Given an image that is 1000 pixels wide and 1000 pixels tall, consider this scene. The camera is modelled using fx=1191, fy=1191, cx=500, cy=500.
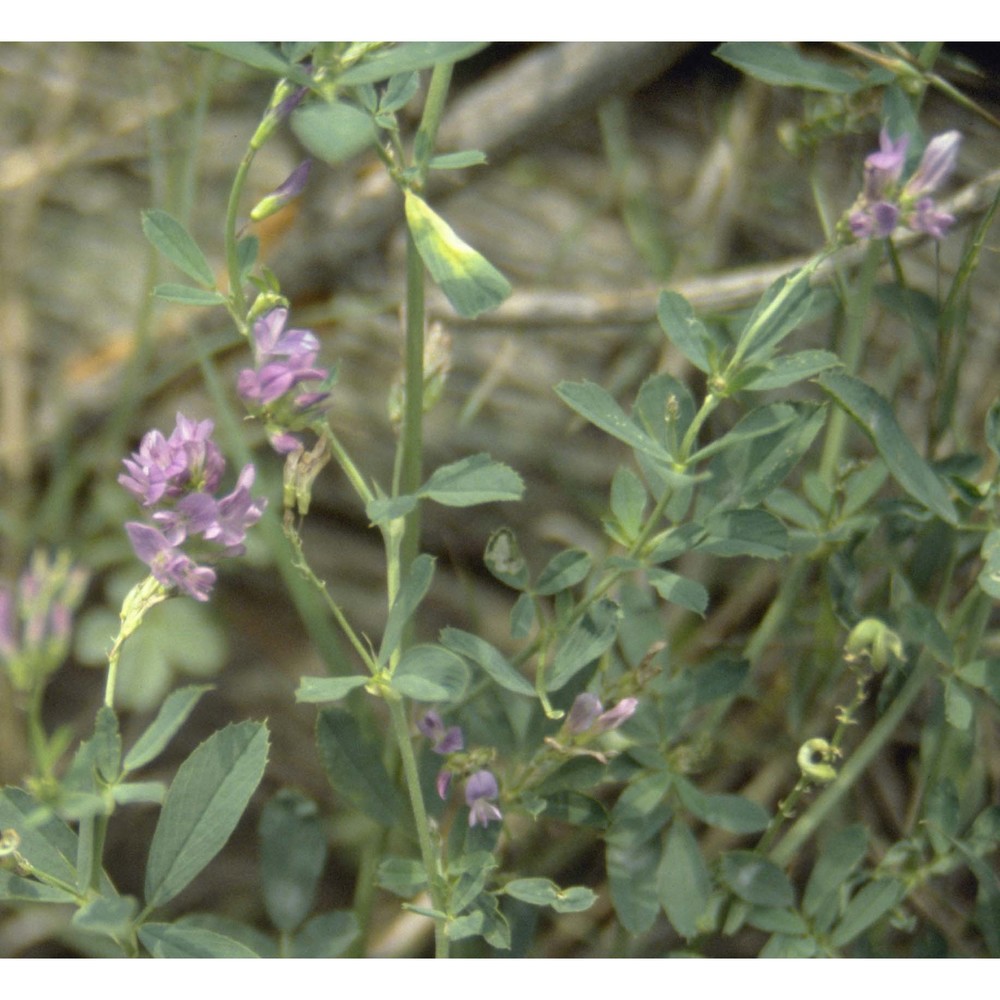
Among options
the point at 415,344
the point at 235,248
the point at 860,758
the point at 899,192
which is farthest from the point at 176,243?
the point at 860,758

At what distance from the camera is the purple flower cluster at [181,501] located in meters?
0.79

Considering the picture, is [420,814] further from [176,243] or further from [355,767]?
[176,243]

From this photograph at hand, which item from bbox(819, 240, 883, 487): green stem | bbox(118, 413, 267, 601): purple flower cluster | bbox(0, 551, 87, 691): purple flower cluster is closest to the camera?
bbox(0, 551, 87, 691): purple flower cluster

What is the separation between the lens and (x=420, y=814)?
0.83 meters

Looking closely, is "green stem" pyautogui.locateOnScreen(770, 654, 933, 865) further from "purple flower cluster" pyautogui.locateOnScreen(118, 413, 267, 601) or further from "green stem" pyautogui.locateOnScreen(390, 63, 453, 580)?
"purple flower cluster" pyautogui.locateOnScreen(118, 413, 267, 601)

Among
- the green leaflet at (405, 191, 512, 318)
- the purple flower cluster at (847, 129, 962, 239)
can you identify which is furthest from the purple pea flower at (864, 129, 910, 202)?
the green leaflet at (405, 191, 512, 318)

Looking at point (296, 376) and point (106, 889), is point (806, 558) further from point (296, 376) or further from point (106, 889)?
point (106, 889)

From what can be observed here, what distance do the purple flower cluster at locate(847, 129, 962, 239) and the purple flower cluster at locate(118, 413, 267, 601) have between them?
0.48 metres

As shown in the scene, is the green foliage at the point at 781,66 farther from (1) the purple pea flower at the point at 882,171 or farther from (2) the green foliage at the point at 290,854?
(2) the green foliage at the point at 290,854

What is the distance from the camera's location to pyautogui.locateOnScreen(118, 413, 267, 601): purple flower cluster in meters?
0.79

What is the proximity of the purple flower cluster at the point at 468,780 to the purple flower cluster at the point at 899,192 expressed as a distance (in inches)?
18.9

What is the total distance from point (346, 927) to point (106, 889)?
8.4 inches
